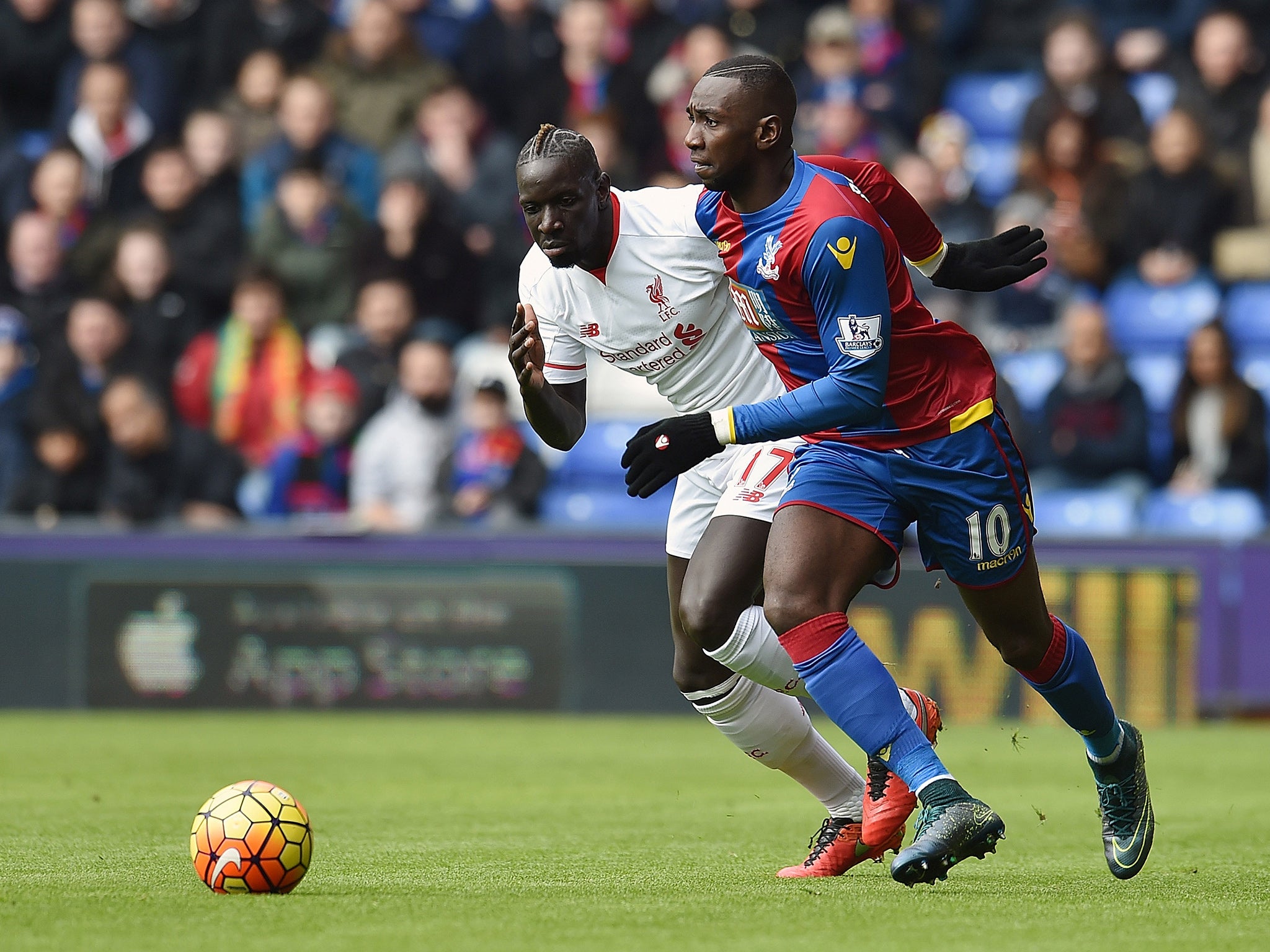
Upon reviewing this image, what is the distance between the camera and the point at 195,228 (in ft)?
45.1

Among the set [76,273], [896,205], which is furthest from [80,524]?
[896,205]

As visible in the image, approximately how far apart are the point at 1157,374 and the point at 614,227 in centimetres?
819

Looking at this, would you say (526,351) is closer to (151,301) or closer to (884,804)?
(884,804)

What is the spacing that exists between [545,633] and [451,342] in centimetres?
270

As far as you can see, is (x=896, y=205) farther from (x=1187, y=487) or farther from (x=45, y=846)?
(x=1187, y=487)

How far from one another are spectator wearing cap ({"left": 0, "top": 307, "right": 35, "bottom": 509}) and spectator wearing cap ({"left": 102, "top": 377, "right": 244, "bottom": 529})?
0.73m

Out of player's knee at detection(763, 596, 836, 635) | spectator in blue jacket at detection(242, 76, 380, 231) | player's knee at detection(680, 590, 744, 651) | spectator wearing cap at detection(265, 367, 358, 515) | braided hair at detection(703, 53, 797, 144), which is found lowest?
spectator wearing cap at detection(265, 367, 358, 515)

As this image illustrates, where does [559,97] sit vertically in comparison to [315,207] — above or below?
above

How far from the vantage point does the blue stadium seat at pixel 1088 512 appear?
469 inches

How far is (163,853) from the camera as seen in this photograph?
19.2 ft

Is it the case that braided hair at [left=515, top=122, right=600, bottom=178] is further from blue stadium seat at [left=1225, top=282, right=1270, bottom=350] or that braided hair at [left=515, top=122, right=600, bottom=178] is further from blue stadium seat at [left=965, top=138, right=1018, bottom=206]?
blue stadium seat at [left=965, top=138, right=1018, bottom=206]

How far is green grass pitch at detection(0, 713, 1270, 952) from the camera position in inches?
169

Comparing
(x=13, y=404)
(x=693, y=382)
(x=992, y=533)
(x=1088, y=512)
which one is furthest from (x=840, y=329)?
(x=13, y=404)

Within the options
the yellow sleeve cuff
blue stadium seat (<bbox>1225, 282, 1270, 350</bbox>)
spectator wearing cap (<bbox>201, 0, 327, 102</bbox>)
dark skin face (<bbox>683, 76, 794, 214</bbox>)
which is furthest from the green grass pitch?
spectator wearing cap (<bbox>201, 0, 327, 102</bbox>)
